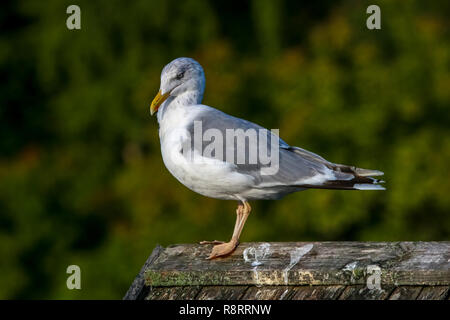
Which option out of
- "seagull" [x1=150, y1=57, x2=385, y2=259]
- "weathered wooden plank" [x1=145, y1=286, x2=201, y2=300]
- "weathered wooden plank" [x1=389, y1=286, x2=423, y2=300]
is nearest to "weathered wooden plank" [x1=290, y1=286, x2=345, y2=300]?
"weathered wooden plank" [x1=389, y1=286, x2=423, y2=300]

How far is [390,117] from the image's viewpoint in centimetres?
1457

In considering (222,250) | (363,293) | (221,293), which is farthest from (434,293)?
(222,250)

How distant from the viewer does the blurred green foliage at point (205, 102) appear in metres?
13.8

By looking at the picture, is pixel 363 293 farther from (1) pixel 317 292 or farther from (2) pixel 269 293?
(2) pixel 269 293

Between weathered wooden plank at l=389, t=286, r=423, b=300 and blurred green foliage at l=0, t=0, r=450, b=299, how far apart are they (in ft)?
28.8

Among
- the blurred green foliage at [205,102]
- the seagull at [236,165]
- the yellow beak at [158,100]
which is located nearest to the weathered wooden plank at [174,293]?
the seagull at [236,165]

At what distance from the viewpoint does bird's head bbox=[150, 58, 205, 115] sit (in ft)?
18.5

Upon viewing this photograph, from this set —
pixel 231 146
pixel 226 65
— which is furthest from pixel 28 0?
pixel 231 146

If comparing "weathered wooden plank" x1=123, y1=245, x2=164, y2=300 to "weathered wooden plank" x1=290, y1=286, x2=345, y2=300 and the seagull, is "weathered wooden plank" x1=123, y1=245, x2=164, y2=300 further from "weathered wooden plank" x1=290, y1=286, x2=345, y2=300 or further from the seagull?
"weathered wooden plank" x1=290, y1=286, x2=345, y2=300

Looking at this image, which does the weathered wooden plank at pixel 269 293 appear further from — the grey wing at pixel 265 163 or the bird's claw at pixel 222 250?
the grey wing at pixel 265 163

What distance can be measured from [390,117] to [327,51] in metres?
1.55

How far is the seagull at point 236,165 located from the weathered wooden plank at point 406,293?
3.14 feet

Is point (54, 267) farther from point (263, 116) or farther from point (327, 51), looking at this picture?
point (327, 51)

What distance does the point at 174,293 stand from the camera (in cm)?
454
